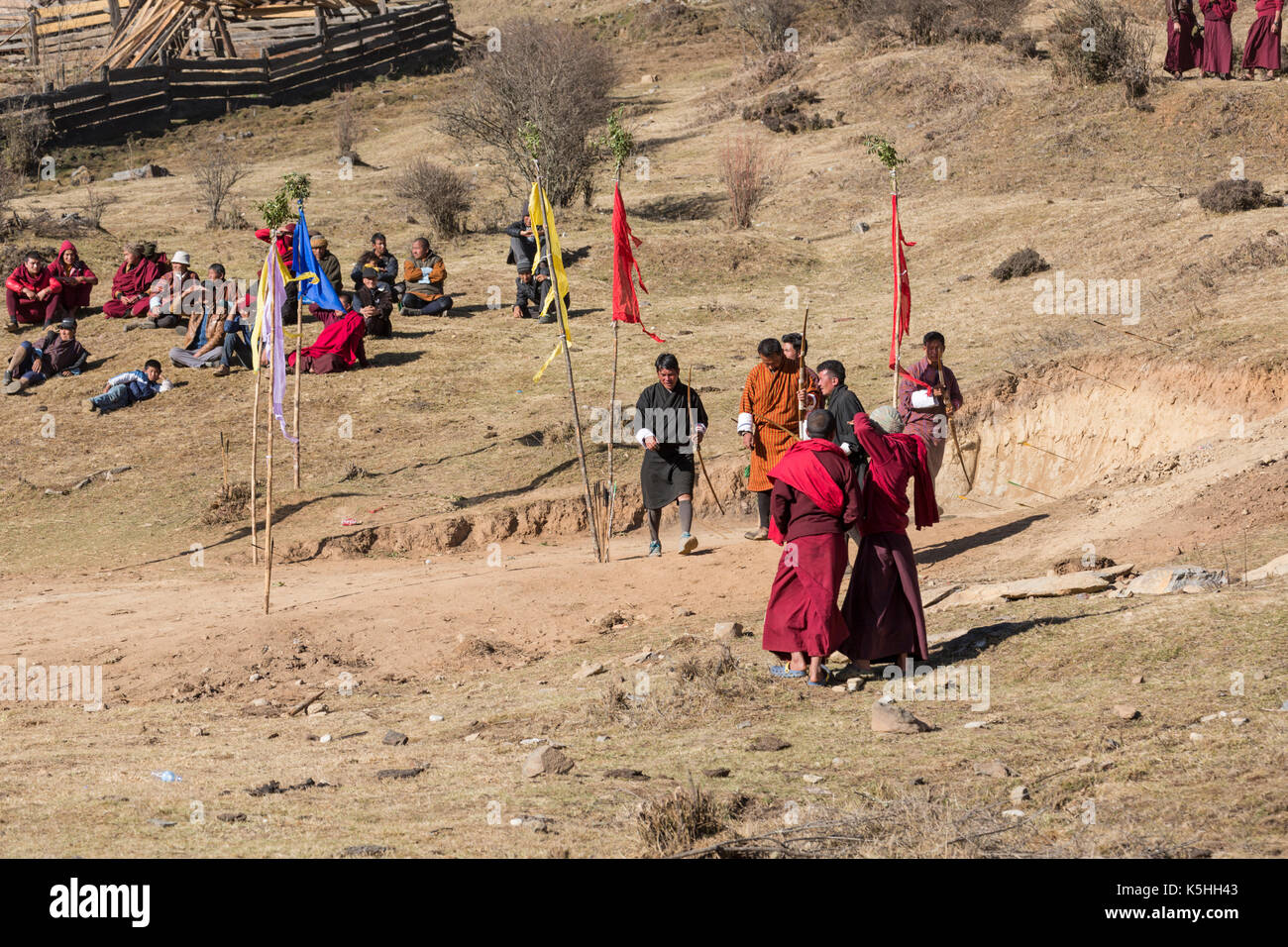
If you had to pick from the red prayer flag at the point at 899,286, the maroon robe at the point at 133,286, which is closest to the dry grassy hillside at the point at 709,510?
the maroon robe at the point at 133,286

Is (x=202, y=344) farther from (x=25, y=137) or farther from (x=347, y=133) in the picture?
(x=25, y=137)

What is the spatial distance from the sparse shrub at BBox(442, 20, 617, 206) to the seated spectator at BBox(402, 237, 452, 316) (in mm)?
3126

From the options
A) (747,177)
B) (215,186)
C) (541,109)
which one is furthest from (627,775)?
(215,186)

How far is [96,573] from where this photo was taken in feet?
38.7

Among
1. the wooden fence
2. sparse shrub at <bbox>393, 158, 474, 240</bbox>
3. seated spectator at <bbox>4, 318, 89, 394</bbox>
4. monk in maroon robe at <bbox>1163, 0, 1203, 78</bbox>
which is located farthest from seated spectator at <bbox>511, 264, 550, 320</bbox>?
the wooden fence

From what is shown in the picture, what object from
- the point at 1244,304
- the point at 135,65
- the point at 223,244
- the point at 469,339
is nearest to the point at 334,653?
the point at 469,339

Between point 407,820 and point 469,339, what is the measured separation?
12550mm

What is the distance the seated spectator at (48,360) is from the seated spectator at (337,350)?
9.60 ft

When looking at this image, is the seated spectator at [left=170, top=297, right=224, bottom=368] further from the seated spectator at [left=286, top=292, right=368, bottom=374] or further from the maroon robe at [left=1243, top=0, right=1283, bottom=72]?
the maroon robe at [left=1243, top=0, right=1283, bottom=72]

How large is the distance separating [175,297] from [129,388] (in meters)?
2.36

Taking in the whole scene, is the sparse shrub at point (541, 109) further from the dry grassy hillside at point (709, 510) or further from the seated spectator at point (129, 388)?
the seated spectator at point (129, 388)

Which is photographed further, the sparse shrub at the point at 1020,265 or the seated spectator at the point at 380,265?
the seated spectator at the point at 380,265

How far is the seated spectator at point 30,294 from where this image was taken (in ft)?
59.9

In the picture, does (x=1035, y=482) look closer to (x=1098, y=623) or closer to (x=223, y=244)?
(x=1098, y=623)
